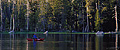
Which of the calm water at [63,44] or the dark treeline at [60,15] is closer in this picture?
the calm water at [63,44]

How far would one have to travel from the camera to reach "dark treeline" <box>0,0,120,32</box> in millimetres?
114000

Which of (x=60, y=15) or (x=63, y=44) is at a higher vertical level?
(x=60, y=15)

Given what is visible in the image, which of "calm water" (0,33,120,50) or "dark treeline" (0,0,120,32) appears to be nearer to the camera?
"calm water" (0,33,120,50)

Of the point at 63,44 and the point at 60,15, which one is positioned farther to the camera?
the point at 60,15

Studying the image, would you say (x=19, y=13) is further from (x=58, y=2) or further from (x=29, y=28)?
(x=58, y=2)

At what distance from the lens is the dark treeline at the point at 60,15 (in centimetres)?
11400

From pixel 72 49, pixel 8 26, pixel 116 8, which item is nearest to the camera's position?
pixel 72 49

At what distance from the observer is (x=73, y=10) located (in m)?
118

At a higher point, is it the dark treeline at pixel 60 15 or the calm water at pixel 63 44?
the dark treeline at pixel 60 15

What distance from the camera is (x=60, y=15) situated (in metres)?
122

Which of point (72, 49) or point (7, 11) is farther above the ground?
point (7, 11)

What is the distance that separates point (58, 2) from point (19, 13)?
15890 mm

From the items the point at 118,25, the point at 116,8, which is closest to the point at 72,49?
the point at 116,8

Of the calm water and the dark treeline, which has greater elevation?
the dark treeline
